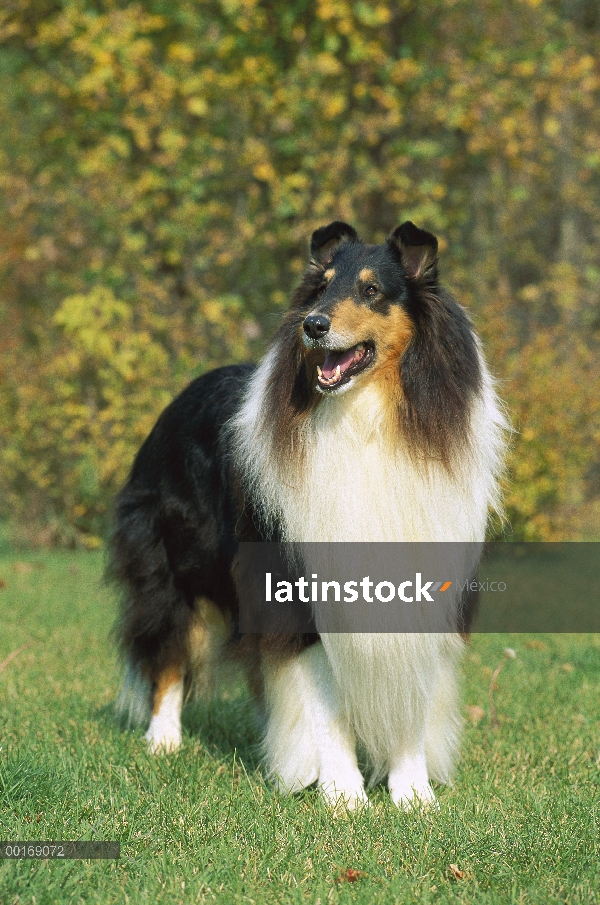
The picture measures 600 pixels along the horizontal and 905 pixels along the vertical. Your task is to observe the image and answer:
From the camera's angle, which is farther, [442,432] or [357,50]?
[357,50]

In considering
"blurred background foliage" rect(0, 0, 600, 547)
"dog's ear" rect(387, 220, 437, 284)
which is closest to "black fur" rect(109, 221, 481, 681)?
"dog's ear" rect(387, 220, 437, 284)

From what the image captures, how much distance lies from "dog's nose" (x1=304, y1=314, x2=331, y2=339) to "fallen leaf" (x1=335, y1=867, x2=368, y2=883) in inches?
66.5

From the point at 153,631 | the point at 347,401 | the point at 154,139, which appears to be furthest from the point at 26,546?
the point at 347,401

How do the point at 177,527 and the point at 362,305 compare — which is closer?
the point at 362,305

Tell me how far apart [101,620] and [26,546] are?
408 cm

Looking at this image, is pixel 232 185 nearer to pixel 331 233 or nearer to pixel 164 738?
pixel 331 233

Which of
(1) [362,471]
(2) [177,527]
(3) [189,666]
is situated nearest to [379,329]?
(1) [362,471]

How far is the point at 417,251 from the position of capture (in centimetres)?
353

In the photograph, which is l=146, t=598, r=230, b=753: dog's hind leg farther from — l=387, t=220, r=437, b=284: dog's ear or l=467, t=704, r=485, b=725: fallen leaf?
l=387, t=220, r=437, b=284: dog's ear

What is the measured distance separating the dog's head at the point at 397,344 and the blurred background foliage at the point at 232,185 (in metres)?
6.32

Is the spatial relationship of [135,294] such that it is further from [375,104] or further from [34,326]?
[375,104]

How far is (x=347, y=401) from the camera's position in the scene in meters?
3.36

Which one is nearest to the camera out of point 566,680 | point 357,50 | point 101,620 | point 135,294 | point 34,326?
point 566,680

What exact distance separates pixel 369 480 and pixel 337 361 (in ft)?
1.43
